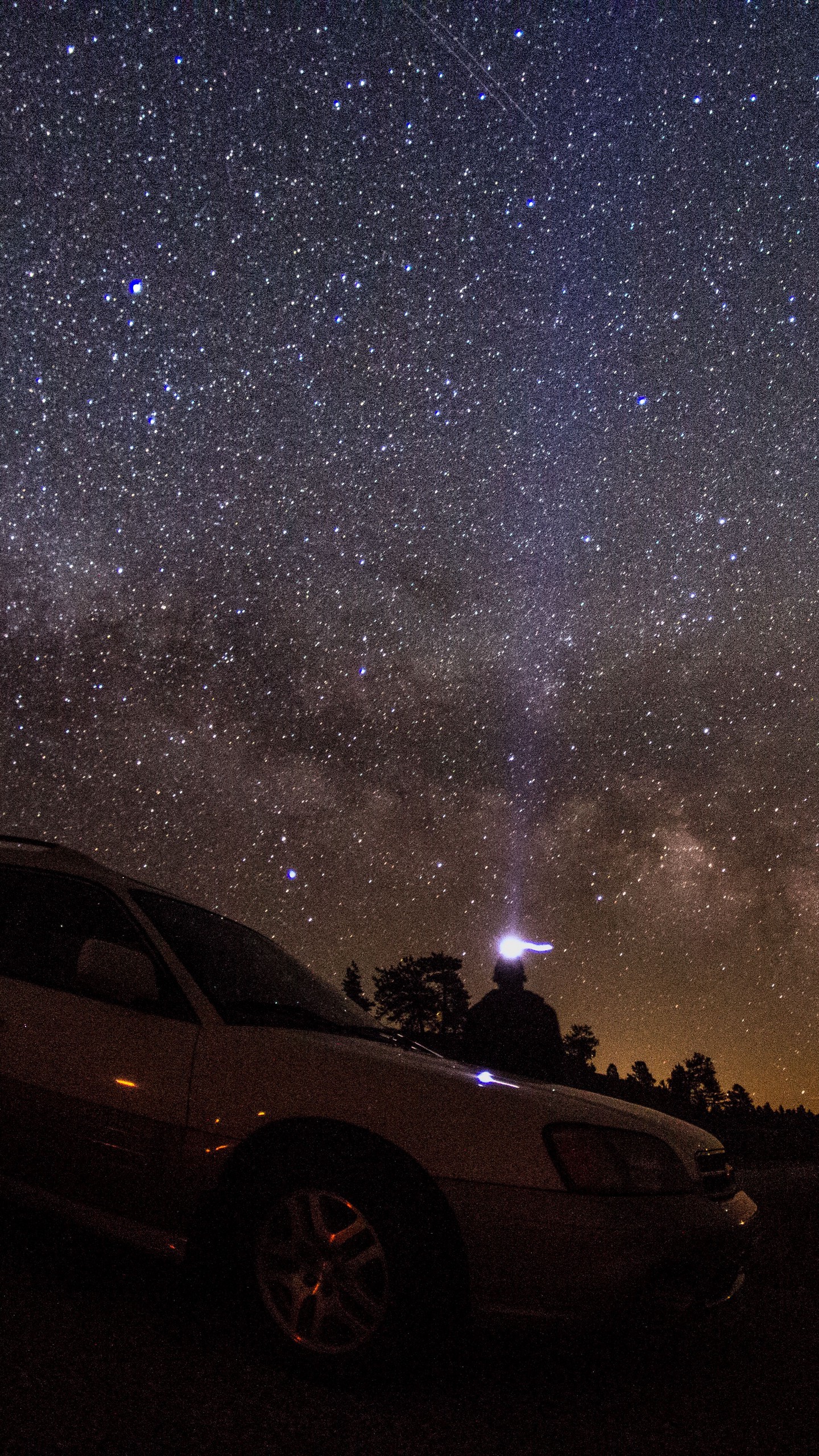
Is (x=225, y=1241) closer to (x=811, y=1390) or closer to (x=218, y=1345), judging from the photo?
(x=218, y=1345)

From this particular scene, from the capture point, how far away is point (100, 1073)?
3.14m

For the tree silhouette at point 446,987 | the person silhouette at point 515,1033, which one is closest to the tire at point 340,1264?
the person silhouette at point 515,1033

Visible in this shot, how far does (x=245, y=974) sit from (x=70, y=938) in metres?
0.74

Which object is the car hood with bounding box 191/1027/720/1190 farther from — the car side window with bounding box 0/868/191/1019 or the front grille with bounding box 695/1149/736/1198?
the car side window with bounding box 0/868/191/1019

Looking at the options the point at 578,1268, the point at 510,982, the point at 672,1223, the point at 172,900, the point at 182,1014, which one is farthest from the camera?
the point at 510,982

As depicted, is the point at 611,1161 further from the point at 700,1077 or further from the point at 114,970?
the point at 700,1077

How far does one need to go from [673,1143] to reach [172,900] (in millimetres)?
2307

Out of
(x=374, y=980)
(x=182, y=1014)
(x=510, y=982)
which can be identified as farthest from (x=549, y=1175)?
(x=374, y=980)

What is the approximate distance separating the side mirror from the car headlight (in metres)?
1.44

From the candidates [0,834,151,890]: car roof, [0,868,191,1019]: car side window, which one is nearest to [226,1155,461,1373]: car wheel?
[0,868,191,1019]: car side window

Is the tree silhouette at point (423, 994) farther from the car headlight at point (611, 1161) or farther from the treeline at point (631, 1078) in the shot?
the car headlight at point (611, 1161)

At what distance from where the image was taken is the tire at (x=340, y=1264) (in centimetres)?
260

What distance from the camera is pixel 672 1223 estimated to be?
271cm

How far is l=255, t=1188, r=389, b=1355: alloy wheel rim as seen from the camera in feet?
8.77
